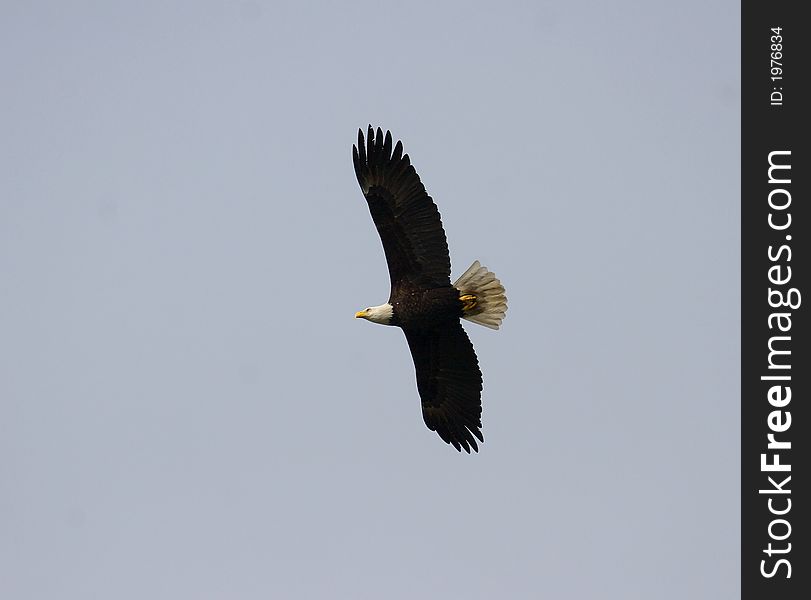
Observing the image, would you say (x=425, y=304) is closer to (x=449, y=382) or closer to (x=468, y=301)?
(x=468, y=301)

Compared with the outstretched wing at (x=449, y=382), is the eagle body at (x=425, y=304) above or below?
above

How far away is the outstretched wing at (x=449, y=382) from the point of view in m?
55.5

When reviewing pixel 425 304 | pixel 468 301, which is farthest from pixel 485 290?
pixel 425 304

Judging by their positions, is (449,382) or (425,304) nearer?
(425,304)

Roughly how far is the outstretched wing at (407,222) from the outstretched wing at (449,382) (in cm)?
65

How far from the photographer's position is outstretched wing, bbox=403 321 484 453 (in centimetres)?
5547

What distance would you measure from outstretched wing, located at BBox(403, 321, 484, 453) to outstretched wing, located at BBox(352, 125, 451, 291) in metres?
0.65

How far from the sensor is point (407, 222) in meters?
55.0

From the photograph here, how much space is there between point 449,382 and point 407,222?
1856 mm

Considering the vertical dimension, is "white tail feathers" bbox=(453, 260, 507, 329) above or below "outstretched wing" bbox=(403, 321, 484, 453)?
above

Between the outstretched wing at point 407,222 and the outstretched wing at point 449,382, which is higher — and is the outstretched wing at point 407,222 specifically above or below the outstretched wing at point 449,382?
above

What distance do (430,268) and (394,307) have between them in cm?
55

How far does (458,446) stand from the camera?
55938mm
